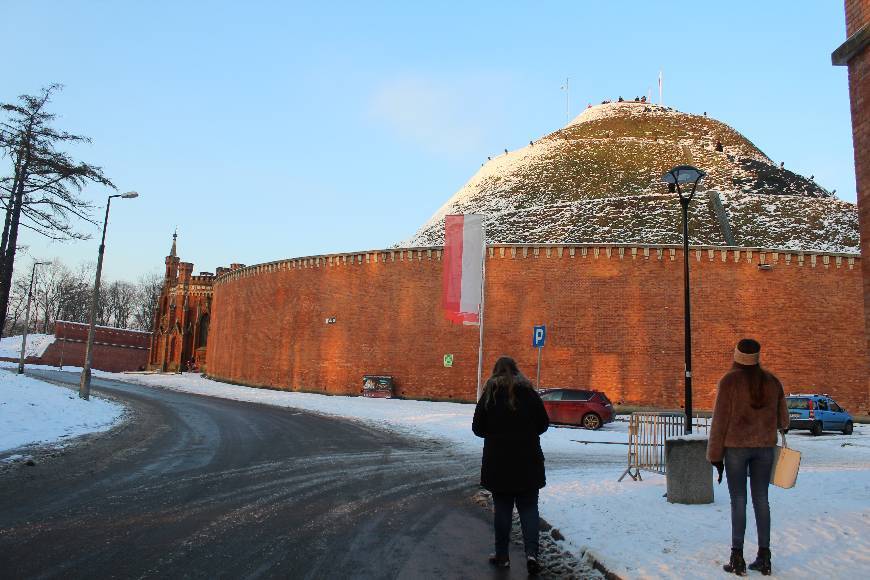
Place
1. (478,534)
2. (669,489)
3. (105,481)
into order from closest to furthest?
(478,534) < (669,489) < (105,481)

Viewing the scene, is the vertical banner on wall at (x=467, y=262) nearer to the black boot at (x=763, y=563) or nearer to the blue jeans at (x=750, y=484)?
the blue jeans at (x=750, y=484)

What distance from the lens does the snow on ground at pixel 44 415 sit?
12297 mm

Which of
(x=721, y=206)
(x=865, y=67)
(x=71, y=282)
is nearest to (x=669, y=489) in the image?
(x=865, y=67)

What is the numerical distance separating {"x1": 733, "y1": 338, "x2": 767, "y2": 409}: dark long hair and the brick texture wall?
3280mm

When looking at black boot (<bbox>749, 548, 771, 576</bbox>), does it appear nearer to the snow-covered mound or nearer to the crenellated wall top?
the crenellated wall top

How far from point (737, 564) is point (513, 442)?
1825 millimetres

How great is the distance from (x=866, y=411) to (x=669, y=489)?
2713 cm

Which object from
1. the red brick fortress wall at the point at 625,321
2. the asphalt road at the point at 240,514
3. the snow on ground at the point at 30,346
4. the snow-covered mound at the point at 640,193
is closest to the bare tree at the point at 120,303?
the snow on ground at the point at 30,346

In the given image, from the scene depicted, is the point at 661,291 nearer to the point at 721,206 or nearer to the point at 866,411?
the point at 866,411

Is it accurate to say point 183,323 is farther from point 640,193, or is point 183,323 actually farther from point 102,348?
point 640,193

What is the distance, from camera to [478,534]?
629 cm

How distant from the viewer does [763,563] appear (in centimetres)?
452

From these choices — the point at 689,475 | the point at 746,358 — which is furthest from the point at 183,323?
the point at 746,358

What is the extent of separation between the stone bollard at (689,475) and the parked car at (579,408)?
13661 mm
